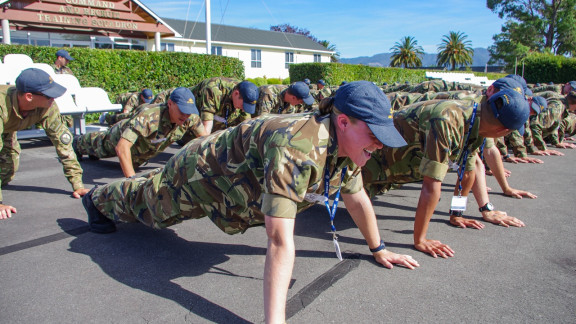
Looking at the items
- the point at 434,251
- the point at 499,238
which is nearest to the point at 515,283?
the point at 434,251

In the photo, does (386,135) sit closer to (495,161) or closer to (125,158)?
(125,158)

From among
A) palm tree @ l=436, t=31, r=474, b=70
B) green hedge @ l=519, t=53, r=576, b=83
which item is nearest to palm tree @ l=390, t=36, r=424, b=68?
palm tree @ l=436, t=31, r=474, b=70

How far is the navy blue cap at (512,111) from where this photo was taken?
9.14 feet

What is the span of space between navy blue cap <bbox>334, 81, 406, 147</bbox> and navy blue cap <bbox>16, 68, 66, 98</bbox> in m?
3.09

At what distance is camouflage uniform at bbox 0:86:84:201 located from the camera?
4016 mm

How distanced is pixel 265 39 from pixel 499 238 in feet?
117

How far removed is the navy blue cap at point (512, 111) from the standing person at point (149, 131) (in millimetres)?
2791

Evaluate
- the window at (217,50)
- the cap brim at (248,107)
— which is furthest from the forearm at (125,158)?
the window at (217,50)

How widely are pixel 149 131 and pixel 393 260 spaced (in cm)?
290

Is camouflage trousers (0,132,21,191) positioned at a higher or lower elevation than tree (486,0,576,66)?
lower

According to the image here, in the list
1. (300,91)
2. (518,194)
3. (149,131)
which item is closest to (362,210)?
(149,131)

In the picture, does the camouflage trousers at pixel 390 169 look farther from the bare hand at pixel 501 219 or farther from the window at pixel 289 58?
the window at pixel 289 58

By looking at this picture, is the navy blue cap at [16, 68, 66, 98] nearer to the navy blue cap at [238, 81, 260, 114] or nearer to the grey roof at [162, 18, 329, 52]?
the navy blue cap at [238, 81, 260, 114]

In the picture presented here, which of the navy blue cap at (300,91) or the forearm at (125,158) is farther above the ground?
the navy blue cap at (300,91)
